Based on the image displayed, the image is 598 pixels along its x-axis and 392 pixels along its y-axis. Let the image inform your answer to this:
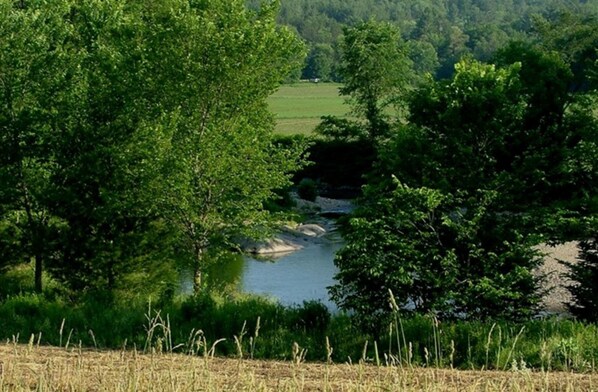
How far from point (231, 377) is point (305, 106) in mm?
99716

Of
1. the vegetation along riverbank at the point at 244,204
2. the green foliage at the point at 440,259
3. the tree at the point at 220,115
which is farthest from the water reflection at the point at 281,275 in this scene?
the green foliage at the point at 440,259

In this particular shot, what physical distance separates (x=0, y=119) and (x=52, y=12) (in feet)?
14.3

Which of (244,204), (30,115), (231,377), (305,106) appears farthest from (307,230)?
(305,106)

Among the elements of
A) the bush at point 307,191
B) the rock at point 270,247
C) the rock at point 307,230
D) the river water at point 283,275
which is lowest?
the river water at point 283,275

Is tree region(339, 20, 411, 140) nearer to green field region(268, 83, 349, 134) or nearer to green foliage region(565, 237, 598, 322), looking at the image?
green field region(268, 83, 349, 134)

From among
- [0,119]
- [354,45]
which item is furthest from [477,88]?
[354,45]

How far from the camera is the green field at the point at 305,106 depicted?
88875 millimetres

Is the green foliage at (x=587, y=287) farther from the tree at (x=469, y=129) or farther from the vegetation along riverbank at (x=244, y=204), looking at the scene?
the tree at (x=469, y=129)

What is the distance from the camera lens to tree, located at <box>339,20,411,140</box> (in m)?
61.8

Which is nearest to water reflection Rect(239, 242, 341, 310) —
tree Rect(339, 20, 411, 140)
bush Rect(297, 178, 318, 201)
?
bush Rect(297, 178, 318, 201)

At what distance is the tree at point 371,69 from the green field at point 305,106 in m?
16.6

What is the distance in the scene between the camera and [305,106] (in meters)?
111

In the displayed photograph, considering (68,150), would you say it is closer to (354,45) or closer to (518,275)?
(518,275)

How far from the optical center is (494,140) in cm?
2042
